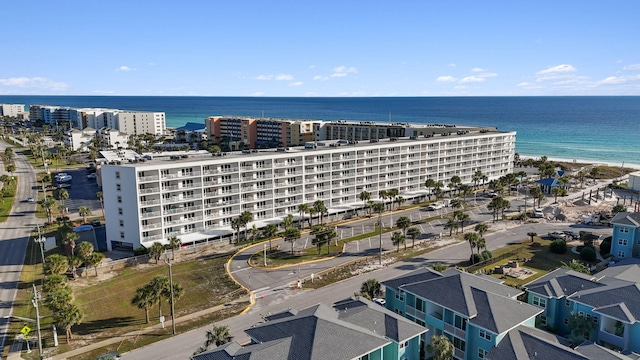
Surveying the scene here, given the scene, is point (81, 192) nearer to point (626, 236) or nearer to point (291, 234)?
point (291, 234)

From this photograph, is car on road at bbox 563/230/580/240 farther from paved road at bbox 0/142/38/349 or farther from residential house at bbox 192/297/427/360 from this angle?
paved road at bbox 0/142/38/349

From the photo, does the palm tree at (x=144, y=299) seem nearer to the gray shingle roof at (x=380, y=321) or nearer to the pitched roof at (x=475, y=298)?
the gray shingle roof at (x=380, y=321)

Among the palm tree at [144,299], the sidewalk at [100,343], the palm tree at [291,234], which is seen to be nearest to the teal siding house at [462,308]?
the sidewalk at [100,343]

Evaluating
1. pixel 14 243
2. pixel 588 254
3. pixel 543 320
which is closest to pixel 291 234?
pixel 543 320

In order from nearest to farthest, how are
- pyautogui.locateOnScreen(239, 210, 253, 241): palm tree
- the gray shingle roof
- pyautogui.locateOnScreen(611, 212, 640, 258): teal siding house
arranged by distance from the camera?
the gray shingle roof < pyautogui.locateOnScreen(611, 212, 640, 258): teal siding house < pyautogui.locateOnScreen(239, 210, 253, 241): palm tree

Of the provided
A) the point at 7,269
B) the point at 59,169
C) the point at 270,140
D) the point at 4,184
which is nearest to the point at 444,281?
the point at 7,269

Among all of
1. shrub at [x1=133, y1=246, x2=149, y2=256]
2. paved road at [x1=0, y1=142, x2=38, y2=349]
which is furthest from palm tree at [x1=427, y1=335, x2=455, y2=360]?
shrub at [x1=133, y1=246, x2=149, y2=256]

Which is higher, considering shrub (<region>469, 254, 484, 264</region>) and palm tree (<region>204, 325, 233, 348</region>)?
palm tree (<region>204, 325, 233, 348</region>)

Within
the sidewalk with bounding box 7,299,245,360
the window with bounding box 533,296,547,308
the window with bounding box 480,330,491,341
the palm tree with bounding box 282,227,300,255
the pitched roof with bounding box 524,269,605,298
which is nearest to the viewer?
the window with bounding box 480,330,491,341
